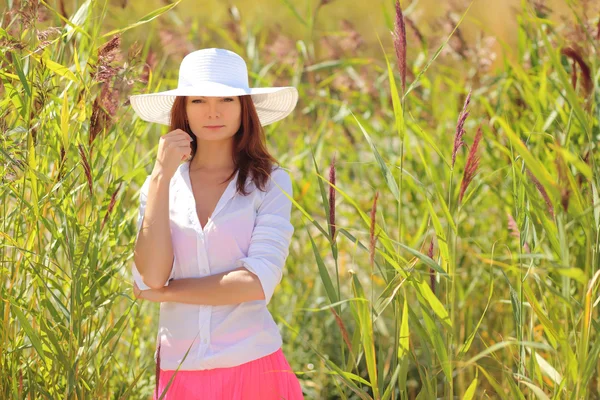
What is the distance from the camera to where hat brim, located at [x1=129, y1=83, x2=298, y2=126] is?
1632mm

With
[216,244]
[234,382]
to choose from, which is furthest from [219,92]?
[234,382]

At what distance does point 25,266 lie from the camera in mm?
1664

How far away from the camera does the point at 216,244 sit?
162 centimetres

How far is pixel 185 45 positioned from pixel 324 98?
2.22ft

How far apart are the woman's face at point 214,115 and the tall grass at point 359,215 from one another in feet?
0.44

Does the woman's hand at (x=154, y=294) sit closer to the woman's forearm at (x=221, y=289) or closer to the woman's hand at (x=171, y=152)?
the woman's forearm at (x=221, y=289)

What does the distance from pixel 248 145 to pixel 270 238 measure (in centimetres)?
23

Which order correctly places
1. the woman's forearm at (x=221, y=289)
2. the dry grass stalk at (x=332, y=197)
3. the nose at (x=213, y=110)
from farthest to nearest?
the nose at (x=213, y=110) → the woman's forearm at (x=221, y=289) → the dry grass stalk at (x=332, y=197)

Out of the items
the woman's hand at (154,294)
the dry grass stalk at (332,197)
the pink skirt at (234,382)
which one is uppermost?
the dry grass stalk at (332,197)

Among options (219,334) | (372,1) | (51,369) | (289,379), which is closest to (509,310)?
(289,379)

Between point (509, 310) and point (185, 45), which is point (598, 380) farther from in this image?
point (185, 45)

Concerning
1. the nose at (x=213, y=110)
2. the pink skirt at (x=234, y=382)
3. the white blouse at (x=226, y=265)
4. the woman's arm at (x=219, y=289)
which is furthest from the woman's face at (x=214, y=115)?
the pink skirt at (x=234, y=382)

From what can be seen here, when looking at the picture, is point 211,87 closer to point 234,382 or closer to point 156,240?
point 156,240

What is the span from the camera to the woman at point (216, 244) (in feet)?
5.16
